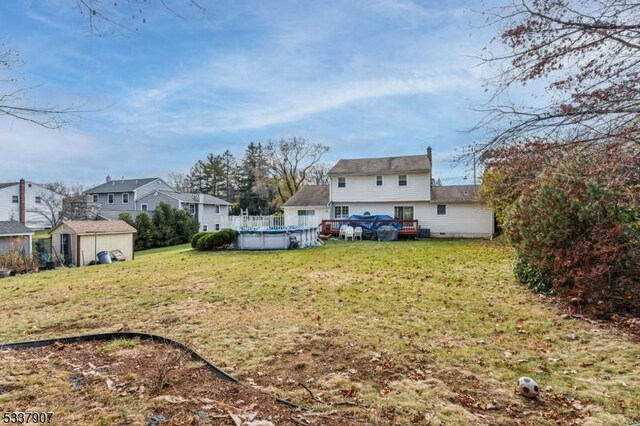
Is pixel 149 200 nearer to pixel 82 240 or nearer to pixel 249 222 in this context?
pixel 82 240

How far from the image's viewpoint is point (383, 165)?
24.2 metres

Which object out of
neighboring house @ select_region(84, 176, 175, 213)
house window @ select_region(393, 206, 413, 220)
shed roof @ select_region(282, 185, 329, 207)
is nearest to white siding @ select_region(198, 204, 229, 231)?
neighboring house @ select_region(84, 176, 175, 213)

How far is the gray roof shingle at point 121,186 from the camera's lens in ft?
112

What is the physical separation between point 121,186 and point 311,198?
21073 mm

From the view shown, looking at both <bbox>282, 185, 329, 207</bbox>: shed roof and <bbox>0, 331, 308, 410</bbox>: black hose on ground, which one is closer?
<bbox>0, 331, 308, 410</bbox>: black hose on ground

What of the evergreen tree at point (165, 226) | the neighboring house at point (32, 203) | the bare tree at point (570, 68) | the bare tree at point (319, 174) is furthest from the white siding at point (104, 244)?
the bare tree at point (319, 174)

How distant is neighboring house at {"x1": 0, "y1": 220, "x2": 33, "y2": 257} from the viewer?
17422 millimetres

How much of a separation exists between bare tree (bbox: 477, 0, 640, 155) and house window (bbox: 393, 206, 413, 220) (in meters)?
19.2

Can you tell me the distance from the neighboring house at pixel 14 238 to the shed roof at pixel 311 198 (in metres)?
14.8

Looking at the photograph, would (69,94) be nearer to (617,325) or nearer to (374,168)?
(617,325)

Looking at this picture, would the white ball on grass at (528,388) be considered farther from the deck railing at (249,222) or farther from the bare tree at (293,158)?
the bare tree at (293,158)

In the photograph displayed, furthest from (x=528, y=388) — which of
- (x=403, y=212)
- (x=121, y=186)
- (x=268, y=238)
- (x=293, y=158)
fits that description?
(x=121, y=186)

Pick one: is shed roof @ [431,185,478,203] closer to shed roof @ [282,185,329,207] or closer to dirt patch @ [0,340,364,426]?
shed roof @ [282,185,329,207]

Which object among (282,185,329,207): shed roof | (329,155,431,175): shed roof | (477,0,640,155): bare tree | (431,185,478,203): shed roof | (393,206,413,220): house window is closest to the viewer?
(477,0,640,155): bare tree
